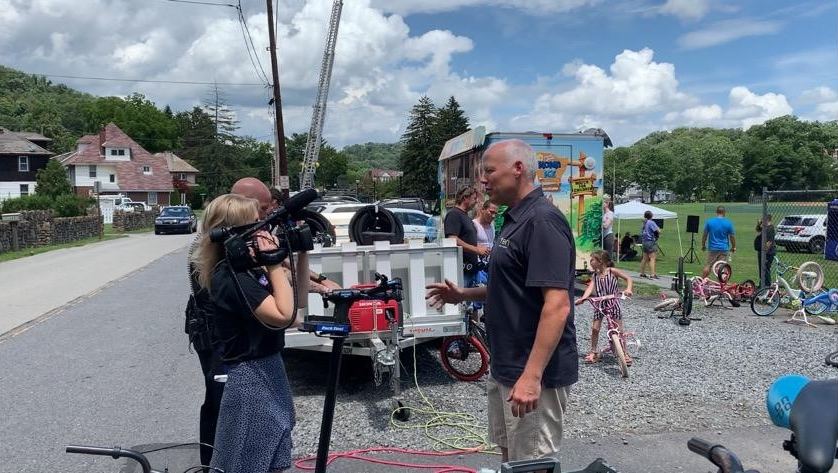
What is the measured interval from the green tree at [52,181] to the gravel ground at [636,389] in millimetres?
49062

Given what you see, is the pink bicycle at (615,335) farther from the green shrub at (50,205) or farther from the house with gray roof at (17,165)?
the house with gray roof at (17,165)

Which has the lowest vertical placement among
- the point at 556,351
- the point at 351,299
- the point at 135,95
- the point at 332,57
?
the point at 556,351

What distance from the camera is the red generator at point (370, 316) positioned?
5734mm

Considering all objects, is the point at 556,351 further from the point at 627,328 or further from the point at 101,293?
the point at 101,293

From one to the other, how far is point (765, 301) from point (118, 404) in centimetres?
1007

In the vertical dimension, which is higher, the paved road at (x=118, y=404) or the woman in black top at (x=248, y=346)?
the woman in black top at (x=248, y=346)

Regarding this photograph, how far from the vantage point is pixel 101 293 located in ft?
44.8

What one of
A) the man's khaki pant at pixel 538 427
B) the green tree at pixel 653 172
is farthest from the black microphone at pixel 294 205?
the green tree at pixel 653 172

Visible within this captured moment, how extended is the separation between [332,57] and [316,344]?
4003cm

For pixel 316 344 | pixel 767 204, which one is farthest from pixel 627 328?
pixel 316 344

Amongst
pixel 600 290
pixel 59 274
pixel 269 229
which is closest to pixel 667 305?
pixel 600 290

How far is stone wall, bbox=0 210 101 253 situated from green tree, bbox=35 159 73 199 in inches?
754

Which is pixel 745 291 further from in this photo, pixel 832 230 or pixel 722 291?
pixel 832 230

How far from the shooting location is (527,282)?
111 inches
